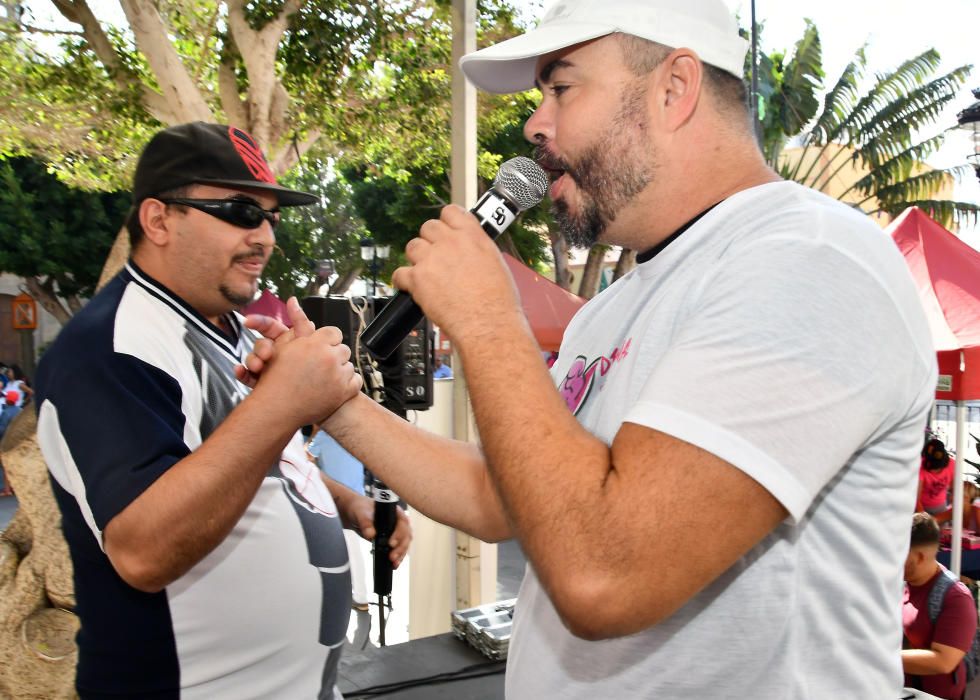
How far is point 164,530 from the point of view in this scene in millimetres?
1514

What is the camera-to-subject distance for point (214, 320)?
2.21 m

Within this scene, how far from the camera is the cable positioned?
2.59 m

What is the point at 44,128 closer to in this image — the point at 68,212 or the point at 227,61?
the point at 227,61

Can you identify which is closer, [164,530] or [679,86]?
[679,86]

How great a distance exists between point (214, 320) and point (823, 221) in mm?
1691

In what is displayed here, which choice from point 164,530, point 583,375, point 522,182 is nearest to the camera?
point 583,375

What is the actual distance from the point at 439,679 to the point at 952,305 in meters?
5.09

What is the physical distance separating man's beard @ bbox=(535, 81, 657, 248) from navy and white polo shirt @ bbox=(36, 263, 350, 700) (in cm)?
80

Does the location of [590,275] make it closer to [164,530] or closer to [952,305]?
[952,305]

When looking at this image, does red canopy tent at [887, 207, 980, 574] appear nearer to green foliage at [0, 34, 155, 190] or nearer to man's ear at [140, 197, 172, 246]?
man's ear at [140, 197, 172, 246]

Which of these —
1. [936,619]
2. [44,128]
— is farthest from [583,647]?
[44,128]

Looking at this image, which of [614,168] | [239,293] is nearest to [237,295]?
Answer: [239,293]

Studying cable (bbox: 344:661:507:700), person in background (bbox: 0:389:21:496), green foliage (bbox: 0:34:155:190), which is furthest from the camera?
person in background (bbox: 0:389:21:496)

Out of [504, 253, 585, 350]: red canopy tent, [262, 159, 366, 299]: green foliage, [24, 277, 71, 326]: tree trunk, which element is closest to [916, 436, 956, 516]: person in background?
[504, 253, 585, 350]: red canopy tent
